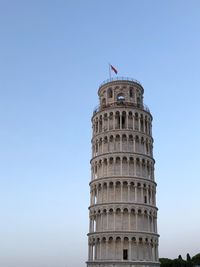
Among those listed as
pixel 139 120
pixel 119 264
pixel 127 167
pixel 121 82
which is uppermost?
pixel 121 82

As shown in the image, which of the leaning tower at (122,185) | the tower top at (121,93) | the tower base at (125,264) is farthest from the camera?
the tower top at (121,93)

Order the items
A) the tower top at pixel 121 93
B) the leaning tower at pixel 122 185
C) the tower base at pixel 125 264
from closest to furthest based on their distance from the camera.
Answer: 1. the tower base at pixel 125 264
2. the leaning tower at pixel 122 185
3. the tower top at pixel 121 93

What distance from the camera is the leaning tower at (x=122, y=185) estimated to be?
157ft

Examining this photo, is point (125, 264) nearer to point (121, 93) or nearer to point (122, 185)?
point (122, 185)

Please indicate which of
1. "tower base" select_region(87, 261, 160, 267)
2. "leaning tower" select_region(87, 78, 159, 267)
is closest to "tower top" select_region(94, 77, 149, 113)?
"leaning tower" select_region(87, 78, 159, 267)

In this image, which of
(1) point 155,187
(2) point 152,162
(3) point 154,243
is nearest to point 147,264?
(3) point 154,243

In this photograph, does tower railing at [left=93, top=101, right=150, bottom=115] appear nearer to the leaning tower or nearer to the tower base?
the leaning tower

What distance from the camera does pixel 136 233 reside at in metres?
47.7

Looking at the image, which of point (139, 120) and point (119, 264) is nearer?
point (119, 264)

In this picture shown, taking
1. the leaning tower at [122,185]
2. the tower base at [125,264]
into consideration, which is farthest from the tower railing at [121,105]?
the tower base at [125,264]

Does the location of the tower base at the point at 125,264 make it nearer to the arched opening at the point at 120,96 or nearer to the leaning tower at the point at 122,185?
the leaning tower at the point at 122,185

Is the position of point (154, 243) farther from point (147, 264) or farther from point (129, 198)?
point (129, 198)

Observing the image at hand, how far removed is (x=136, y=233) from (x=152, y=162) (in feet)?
40.0

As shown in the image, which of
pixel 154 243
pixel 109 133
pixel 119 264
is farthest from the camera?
pixel 109 133
